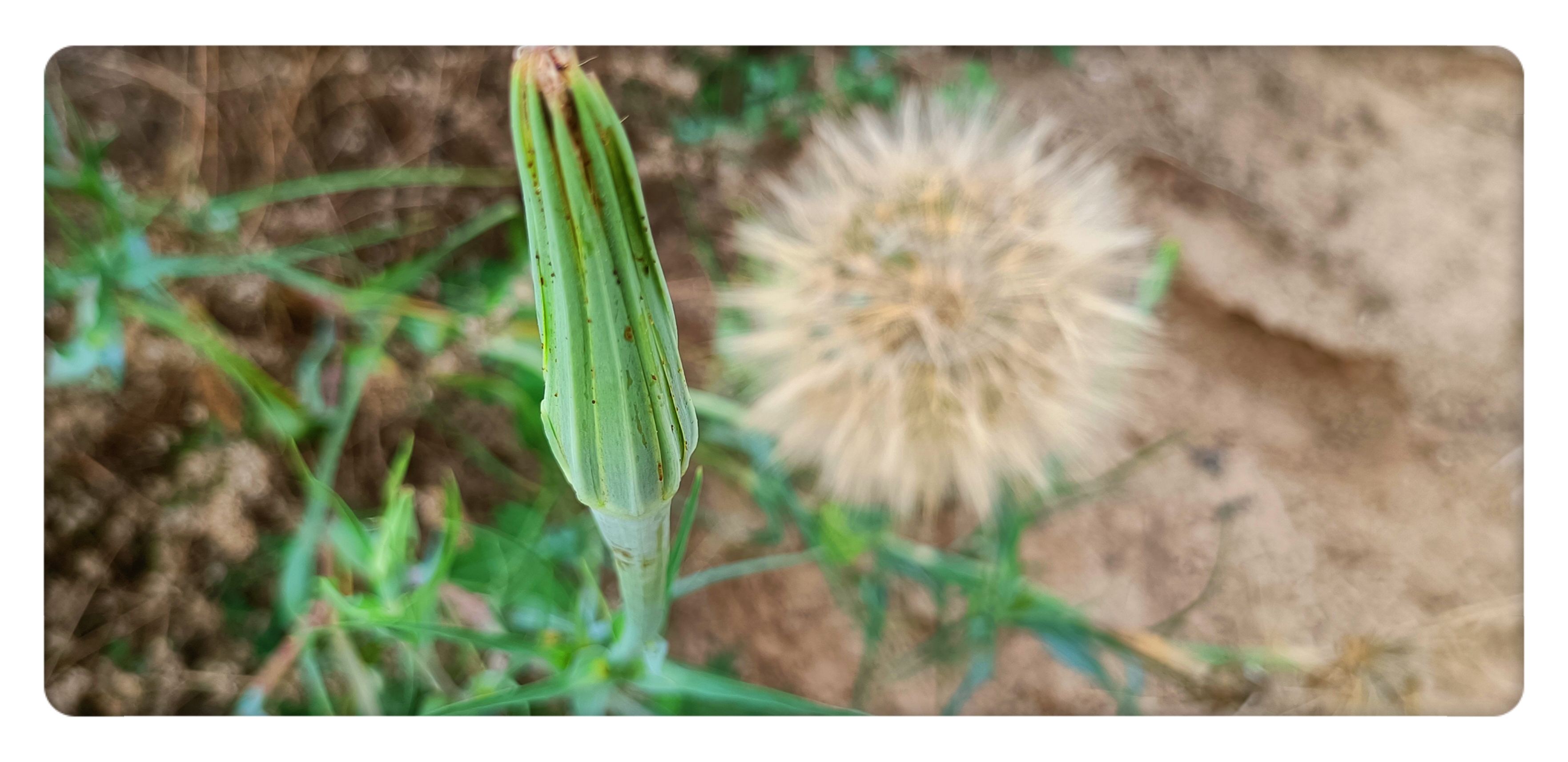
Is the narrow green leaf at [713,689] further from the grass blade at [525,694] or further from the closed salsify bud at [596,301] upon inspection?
the closed salsify bud at [596,301]

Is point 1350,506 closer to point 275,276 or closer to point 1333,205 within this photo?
point 1333,205

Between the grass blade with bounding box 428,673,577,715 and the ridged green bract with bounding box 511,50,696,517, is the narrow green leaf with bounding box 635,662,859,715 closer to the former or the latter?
the grass blade with bounding box 428,673,577,715

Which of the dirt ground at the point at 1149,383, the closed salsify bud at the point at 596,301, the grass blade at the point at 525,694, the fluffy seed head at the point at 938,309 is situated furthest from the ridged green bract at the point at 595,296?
the dirt ground at the point at 1149,383

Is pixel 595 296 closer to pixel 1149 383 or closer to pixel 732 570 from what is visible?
pixel 732 570

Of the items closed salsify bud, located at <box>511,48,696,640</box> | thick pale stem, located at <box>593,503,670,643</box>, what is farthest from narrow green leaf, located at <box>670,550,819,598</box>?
closed salsify bud, located at <box>511,48,696,640</box>
